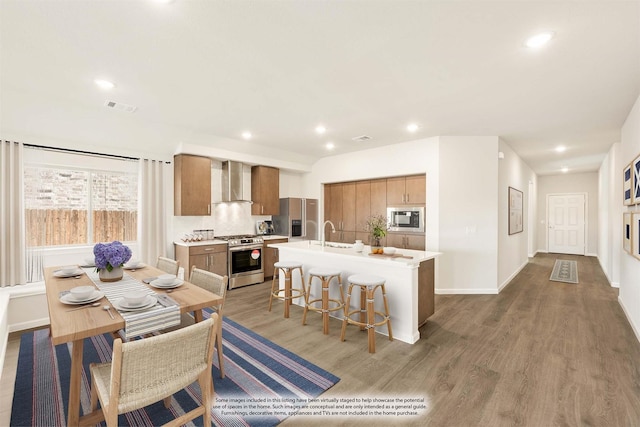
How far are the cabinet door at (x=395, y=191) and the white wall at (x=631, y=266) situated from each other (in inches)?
113

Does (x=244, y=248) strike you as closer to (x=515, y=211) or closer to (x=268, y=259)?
(x=268, y=259)

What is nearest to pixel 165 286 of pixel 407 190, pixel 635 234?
pixel 407 190

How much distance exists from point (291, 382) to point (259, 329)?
1111 mm

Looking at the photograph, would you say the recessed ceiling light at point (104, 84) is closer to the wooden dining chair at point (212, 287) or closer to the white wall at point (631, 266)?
the wooden dining chair at point (212, 287)

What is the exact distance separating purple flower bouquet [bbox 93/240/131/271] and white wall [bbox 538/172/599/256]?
36.2ft

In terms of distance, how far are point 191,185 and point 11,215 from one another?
213 cm

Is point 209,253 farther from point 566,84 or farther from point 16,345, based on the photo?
point 566,84

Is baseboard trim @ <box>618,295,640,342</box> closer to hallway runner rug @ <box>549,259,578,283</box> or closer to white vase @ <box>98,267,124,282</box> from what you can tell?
hallway runner rug @ <box>549,259,578,283</box>

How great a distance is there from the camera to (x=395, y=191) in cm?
541

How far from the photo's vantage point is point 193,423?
1901 mm

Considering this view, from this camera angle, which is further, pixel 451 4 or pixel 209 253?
pixel 209 253

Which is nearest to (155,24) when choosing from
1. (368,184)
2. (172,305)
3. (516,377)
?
(172,305)

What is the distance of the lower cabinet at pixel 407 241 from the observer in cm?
502

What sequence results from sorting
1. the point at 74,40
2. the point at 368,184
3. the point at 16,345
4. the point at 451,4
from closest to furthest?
the point at 451,4 < the point at 74,40 < the point at 16,345 < the point at 368,184
